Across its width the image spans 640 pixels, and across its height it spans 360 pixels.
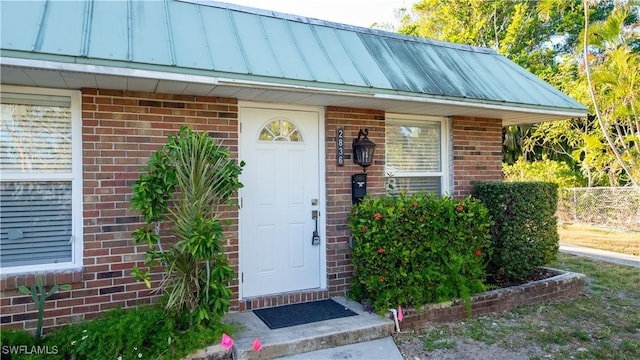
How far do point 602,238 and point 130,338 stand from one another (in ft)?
37.5

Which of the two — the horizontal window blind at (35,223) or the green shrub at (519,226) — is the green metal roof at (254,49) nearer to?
the green shrub at (519,226)

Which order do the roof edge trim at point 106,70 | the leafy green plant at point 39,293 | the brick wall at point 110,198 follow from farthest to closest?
1. the brick wall at point 110,198
2. the leafy green plant at point 39,293
3. the roof edge trim at point 106,70

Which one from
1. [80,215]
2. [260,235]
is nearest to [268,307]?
[260,235]

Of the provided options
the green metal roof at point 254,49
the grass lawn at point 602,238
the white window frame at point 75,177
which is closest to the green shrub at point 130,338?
the white window frame at point 75,177

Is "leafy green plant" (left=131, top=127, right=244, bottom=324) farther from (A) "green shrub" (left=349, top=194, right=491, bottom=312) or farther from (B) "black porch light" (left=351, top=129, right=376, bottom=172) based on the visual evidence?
(B) "black porch light" (left=351, top=129, right=376, bottom=172)

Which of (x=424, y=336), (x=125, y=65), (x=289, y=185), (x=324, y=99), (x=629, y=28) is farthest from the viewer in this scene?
(x=629, y=28)

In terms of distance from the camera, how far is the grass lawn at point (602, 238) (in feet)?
30.2

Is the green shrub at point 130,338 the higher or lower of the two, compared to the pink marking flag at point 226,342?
higher

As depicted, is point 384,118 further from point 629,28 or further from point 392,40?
point 629,28

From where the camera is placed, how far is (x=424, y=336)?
4238 mm

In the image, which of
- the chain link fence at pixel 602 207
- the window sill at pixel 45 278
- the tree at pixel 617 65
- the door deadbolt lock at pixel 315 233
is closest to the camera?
the window sill at pixel 45 278

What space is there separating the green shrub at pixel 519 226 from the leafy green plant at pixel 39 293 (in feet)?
16.2

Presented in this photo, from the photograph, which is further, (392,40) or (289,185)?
(392,40)

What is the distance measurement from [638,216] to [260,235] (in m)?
11.7
